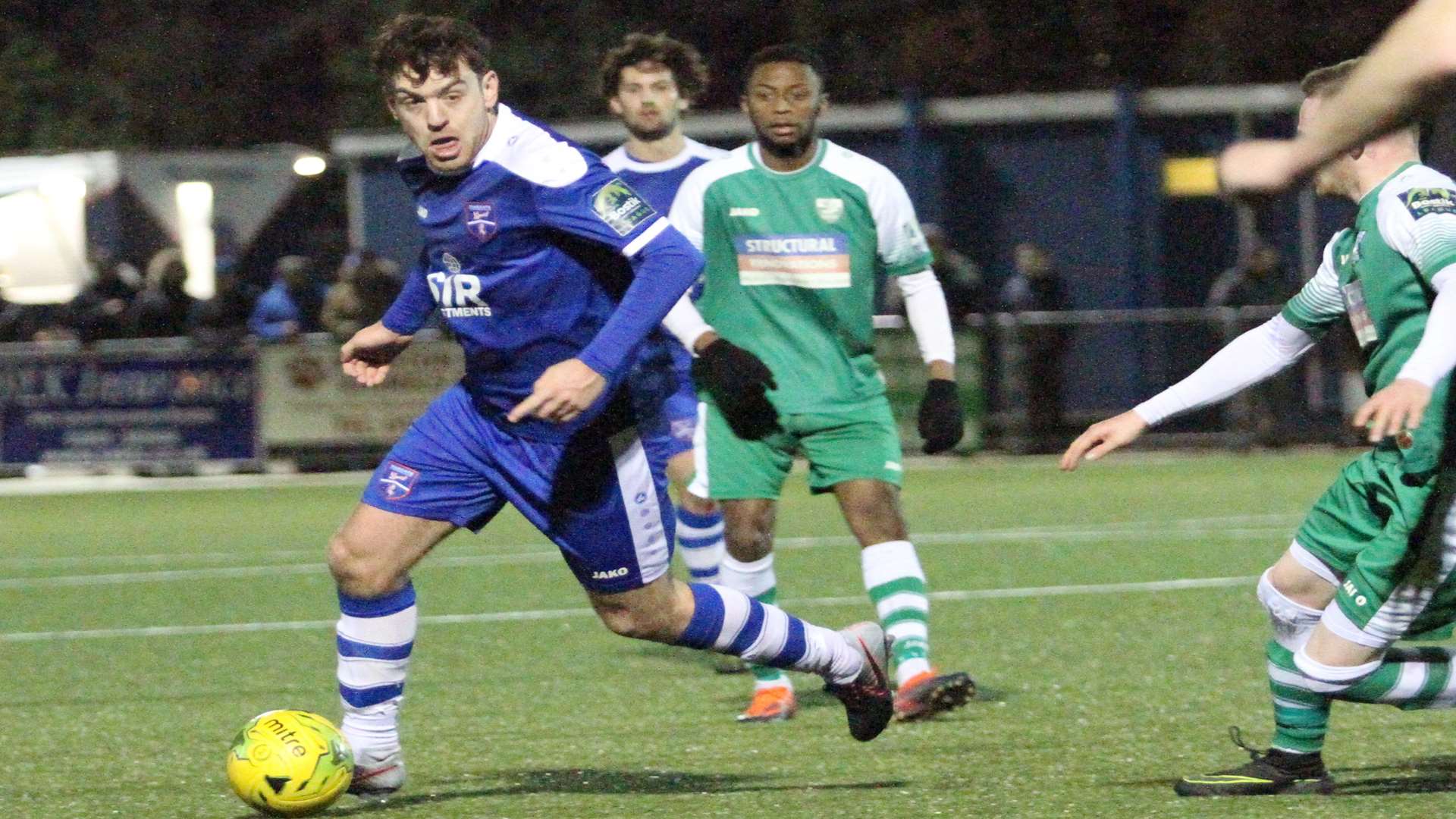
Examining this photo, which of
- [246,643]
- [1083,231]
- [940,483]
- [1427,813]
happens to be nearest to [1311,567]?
[1427,813]

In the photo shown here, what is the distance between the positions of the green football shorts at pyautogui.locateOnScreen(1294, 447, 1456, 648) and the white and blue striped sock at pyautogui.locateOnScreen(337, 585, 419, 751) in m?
2.15

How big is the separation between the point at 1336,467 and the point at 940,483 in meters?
2.87

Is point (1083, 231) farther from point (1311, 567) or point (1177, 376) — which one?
point (1311, 567)

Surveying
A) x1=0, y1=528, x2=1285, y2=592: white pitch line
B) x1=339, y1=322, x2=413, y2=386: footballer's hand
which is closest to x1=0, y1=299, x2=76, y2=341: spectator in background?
x1=0, y1=528, x2=1285, y2=592: white pitch line

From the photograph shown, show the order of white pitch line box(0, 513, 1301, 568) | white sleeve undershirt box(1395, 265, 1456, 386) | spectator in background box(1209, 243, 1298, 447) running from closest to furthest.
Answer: white sleeve undershirt box(1395, 265, 1456, 386) < white pitch line box(0, 513, 1301, 568) < spectator in background box(1209, 243, 1298, 447)

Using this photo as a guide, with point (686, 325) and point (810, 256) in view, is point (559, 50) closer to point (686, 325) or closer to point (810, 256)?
point (810, 256)

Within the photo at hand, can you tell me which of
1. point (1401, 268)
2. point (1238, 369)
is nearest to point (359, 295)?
point (1238, 369)

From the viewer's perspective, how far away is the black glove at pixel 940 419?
278 inches

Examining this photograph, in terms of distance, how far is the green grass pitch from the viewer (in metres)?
5.98

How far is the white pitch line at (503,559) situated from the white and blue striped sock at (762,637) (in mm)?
6774

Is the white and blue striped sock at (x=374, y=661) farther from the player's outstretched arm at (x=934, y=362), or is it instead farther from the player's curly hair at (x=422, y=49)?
the player's outstretched arm at (x=934, y=362)

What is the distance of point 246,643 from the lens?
9711 millimetres

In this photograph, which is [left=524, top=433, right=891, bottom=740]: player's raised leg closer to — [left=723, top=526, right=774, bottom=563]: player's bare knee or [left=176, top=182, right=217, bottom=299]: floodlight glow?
[left=723, top=526, right=774, bottom=563]: player's bare knee

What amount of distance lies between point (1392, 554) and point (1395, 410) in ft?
2.60
